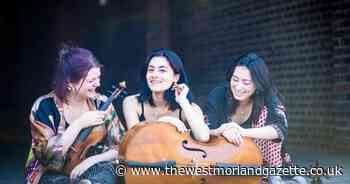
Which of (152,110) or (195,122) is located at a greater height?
(152,110)

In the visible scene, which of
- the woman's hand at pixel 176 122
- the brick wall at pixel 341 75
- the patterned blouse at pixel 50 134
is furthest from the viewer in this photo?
the brick wall at pixel 341 75

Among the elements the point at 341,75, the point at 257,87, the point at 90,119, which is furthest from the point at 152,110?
the point at 341,75

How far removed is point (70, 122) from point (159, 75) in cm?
80

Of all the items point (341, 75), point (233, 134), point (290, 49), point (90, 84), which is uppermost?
point (290, 49)

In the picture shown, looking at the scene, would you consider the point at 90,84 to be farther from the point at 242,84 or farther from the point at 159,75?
the point at 242,84

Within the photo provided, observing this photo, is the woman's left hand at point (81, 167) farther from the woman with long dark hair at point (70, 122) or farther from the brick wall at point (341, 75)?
the brick wall at point (341, 75)

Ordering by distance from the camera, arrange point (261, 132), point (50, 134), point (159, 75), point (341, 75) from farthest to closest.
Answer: point (341, 75)
point (261, 132)
point (159, 75)
point (50, 134)

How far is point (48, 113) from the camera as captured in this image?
5.18 m

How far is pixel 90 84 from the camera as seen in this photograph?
17.1ft

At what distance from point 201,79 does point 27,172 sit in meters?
1.64

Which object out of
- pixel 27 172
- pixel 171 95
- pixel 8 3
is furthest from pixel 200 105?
pixel 8 3

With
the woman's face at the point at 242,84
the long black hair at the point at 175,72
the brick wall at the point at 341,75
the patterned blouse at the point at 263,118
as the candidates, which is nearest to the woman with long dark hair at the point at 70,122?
the long black hair at the point at 175,72

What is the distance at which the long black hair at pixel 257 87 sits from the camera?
5359 mm

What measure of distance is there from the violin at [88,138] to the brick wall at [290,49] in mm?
677
